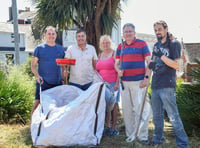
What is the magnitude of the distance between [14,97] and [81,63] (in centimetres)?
209

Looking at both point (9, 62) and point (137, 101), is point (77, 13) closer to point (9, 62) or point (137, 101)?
point (9, 62)

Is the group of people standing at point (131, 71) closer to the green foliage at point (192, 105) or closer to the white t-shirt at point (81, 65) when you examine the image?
the white t-shirt at point (81, 65)

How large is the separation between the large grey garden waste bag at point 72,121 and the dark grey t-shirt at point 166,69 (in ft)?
2.41

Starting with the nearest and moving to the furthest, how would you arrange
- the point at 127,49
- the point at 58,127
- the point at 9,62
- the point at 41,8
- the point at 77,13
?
1. the point at 58,127
2. the point at 127,49
3. the point at 9,62
4. the point at 77,13
5. the point at 41,8

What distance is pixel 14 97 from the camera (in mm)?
5285

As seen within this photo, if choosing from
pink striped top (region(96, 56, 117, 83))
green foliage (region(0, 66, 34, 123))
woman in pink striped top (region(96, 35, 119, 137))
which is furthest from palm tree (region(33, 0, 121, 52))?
pink striped top (region(96, 56, 117, 83))

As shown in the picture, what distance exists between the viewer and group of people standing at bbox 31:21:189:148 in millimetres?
3225

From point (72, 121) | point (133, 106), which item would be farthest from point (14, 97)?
point (133, 106)

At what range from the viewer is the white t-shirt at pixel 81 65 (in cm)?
392

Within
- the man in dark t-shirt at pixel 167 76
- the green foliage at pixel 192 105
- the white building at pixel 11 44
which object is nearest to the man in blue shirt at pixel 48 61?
the man in dark t-shirt at pixel 167 76

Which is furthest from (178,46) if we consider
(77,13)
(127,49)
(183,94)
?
(77,13)

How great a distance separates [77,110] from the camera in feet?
10.6

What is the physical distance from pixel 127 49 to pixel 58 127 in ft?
4.73

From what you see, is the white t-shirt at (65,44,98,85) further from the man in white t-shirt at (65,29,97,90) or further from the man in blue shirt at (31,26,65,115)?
the man in blue shirt at (31,26,65,115)
